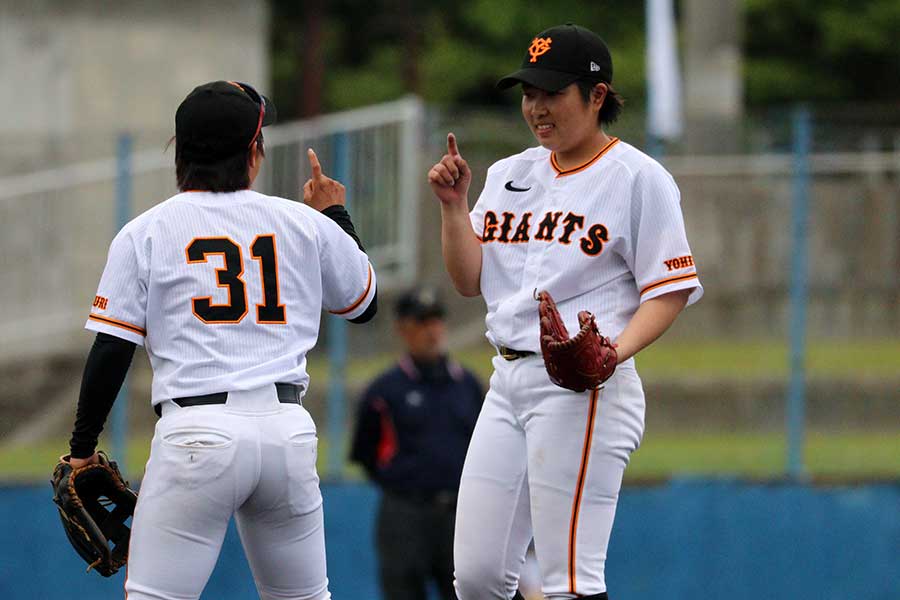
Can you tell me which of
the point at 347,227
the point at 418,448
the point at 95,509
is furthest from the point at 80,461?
the point at 418,448

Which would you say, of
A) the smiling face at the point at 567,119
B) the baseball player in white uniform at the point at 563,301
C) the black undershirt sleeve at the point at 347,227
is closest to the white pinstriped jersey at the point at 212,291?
the black undershirt sleeve at the point at 347,227

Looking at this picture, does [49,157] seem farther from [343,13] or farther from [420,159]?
[343,13]

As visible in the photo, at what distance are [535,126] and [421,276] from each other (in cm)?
575

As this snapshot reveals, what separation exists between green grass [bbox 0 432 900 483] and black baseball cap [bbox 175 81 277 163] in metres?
4.96

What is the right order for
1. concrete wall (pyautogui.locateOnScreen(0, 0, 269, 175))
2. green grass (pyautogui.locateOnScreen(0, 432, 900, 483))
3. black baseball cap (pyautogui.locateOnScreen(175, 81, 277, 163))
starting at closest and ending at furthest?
1. black baseball cap (pyautogui.locateOnScreen(175, 81, 277, 163))
2. green grass (pyautogui.locateOnScreen(0, 432, 900, 483))
3. concrete wall (pyautogui.locateOnScreen(0, 0, 269, 175))

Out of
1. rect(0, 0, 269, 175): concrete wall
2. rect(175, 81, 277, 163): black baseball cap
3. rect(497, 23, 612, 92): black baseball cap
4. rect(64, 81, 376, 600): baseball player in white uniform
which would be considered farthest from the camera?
rect(0, 0, 269, 175): concrete wall

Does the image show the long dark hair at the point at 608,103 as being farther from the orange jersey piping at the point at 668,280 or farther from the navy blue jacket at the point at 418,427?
the navy blue jacket at the point at 418,427

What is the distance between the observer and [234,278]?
4.55 meters

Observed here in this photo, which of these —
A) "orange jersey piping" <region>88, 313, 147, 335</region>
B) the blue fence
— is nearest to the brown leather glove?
"orange jersey piping" <region>88, 313, 147, 335</region>

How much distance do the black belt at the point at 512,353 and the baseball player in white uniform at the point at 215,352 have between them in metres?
0.65

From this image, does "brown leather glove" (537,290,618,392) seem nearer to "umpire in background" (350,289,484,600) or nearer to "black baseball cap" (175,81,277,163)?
"black baseball cap" (175,81,277,163)

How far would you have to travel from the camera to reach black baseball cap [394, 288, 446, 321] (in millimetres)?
8664

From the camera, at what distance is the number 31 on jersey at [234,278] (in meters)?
4.54

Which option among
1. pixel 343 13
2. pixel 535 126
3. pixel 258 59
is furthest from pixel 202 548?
pixel 343 13
